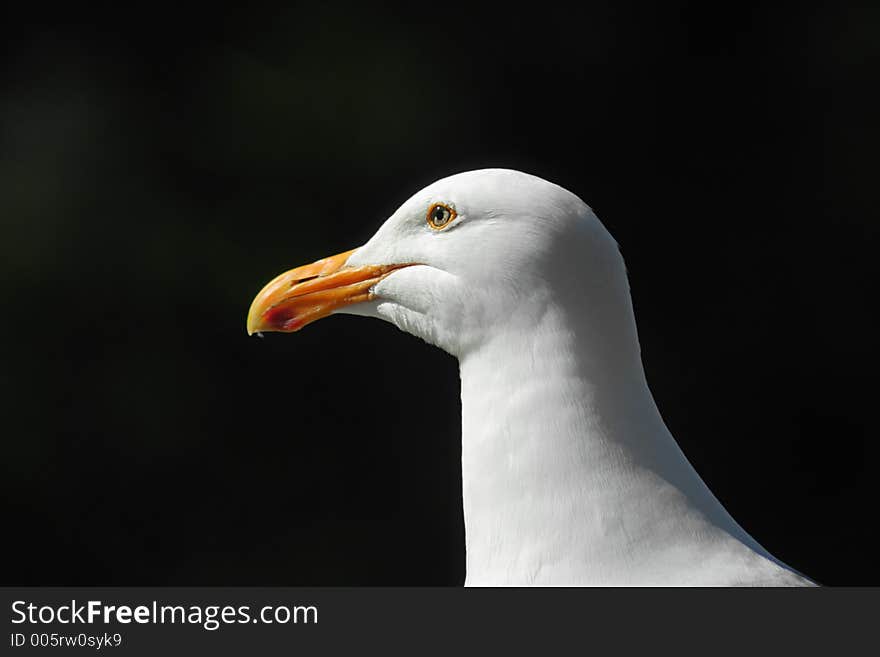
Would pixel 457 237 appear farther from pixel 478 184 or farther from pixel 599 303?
pixel 599 303

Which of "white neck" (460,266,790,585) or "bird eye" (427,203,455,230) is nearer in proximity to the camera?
"white neck" (460,266,790,585)

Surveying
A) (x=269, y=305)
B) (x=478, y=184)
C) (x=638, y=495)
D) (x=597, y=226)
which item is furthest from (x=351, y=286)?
(x=638, y=495)

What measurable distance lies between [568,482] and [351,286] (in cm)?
42

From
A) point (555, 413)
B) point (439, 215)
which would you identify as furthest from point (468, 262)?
point (555, 413)

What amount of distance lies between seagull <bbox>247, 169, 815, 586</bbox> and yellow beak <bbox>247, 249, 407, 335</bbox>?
0.11 m

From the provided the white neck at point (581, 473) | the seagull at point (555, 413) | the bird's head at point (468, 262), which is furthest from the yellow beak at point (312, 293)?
the white neck at point (581, 473)

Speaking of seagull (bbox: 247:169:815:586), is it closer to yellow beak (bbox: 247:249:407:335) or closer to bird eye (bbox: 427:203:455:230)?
bird eye (bbox: 427:203:455:230)

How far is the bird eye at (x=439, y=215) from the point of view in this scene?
5.28 feet

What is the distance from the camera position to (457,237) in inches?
62.6

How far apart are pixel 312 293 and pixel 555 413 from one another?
41 cm

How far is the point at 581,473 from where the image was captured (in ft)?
4.77

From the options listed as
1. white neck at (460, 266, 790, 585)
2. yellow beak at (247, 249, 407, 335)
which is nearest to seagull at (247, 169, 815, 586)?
white neck at (460, 266, 790, 585)

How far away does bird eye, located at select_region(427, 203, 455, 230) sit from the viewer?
5.28 feet

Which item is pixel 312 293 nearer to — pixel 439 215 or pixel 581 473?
pixel 439 215
